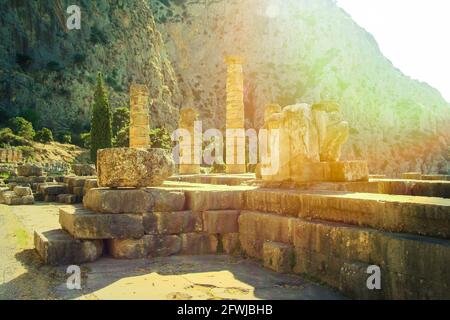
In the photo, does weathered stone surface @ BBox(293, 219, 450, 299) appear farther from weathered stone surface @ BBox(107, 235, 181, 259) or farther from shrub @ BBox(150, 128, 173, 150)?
shrub @ BBox(150, 128, 173, 150)

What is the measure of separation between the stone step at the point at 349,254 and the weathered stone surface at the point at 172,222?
865mm

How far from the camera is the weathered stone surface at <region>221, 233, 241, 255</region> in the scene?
22.2ft

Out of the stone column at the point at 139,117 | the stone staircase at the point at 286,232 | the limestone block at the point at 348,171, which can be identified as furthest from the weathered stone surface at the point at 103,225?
the stone column at the point at 139,117

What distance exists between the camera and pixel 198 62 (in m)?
77.9

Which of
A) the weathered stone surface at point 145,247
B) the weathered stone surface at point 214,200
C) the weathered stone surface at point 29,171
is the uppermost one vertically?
the weathered stone surface at point 29,171

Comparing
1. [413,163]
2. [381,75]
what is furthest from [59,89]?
[381,75]

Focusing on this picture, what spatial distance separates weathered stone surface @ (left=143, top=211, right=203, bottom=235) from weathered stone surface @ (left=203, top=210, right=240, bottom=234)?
122mm

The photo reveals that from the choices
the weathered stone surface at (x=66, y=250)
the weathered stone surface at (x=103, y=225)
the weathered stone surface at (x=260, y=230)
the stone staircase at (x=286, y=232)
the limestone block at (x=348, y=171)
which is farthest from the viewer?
the limestone block at (x=348, y=171)

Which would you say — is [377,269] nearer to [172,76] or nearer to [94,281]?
[94,281]

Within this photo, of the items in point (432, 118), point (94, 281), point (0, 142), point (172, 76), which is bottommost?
point (94, 281)

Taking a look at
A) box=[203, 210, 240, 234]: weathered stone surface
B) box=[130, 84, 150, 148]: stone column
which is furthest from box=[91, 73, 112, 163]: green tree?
box=[203, 210, 240, 234]: weathered stone surface

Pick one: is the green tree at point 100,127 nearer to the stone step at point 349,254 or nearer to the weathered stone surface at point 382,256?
the stone step at point 349,254

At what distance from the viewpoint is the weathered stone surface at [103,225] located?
6184 mm

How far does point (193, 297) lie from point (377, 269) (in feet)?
6.19
